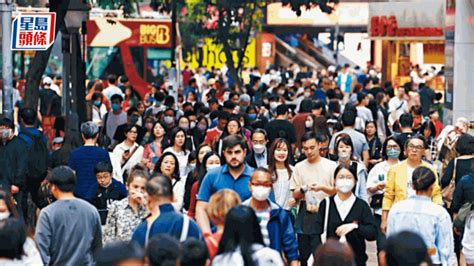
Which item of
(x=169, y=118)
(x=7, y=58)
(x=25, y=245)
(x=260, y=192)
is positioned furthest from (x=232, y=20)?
(x=25, y=245)

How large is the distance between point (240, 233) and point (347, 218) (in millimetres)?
3144

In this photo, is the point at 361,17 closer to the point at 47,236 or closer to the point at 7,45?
the point at 7,45

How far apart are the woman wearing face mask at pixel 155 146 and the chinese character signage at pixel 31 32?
5.54 ft

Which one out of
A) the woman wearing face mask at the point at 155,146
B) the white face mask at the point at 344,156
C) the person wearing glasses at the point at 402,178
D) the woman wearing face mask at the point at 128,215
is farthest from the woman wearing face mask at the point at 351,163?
the woman wearing face mask at the point at 128,215

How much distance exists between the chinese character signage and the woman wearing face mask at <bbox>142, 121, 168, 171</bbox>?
5.54 feet

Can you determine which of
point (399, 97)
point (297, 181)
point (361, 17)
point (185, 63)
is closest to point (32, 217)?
point (297, 181)

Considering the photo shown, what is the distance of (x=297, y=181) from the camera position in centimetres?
1338

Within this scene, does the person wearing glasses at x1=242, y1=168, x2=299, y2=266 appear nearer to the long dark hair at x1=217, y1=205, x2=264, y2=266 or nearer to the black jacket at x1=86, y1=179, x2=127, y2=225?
the long dark hair at x1=217, y1=205, x2=264, y2=266

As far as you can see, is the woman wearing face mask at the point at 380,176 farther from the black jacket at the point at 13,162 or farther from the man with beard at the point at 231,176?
the black jacket at the point at 13,162

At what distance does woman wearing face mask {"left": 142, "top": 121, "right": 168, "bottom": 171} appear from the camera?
1688 cm

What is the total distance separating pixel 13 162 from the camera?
1484 cm

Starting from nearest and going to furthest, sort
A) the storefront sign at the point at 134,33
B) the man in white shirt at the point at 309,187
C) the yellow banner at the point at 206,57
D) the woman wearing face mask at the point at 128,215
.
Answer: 1. the woman wearing face mask at the point at 128,215
2. the man in white shirt at the point at 309,187
3. the storefront sign at the point at 134,33
4. the yellow banner at the point at 206,57

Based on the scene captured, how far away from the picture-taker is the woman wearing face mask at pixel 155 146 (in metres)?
16.9

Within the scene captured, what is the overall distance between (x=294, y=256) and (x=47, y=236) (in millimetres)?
1793
